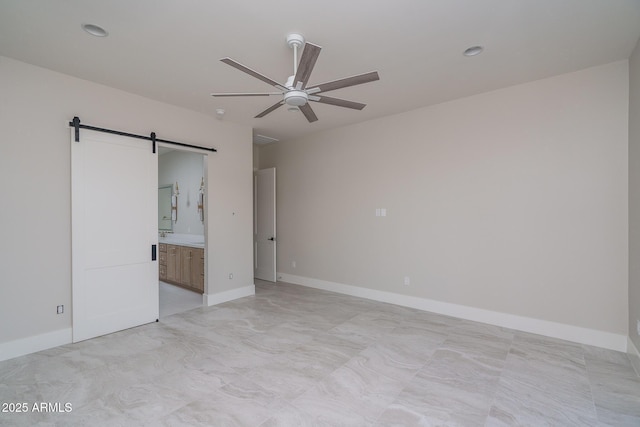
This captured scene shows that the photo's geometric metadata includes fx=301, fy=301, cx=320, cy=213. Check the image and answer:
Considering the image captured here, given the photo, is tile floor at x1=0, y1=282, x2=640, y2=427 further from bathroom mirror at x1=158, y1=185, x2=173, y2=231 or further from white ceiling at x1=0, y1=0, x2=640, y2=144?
bathroom mirror at x1=158, y1=185, x2=173, y2=231

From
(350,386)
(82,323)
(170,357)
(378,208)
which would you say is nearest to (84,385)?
(170,357)

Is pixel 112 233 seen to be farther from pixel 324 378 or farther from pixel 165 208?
pixel 165 208

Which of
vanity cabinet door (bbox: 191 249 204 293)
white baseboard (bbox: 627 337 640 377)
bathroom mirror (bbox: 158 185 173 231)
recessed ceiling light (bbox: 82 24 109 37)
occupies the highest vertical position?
recessed ceiling light (bbox: 82 24 109 37)

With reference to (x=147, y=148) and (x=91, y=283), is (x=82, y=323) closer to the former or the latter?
(x=91, y=283)

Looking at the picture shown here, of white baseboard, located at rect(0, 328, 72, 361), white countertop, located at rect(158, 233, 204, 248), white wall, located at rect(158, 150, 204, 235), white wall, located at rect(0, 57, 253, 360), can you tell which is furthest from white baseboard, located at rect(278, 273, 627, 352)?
white wall, located at rect(0, 57, 253, 360)

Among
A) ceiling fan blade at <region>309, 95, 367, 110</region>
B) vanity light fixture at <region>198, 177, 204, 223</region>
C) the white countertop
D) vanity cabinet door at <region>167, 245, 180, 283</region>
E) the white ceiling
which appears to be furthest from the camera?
vanity light fixture at <region>198, 177, 204, 223</region>

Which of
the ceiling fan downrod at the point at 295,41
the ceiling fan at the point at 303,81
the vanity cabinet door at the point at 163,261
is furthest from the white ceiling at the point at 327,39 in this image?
the vanity cabinet door at the point at 163,261

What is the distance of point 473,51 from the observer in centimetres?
284

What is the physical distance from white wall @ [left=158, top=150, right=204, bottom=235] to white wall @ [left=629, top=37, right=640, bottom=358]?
6.43m

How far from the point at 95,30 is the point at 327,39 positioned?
1922mm

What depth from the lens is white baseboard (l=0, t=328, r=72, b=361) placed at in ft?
9.55

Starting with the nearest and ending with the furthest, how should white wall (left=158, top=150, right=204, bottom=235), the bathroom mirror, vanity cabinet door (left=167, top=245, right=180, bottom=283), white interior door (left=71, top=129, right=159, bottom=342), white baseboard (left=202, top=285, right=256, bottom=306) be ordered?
white interior door (left=71, top=129, right=159, bottom=342) → white baseboard (left=202, top=285, right=256, bottom=306) → vanity cabinet door (left=167, top=245, right=180, bottom=283) → white wall (left=158, top=150, right=204, bottom=235) → the bathroom mirror

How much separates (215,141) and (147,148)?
3.46 feet

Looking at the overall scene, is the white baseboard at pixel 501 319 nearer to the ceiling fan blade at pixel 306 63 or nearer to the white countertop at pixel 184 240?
the white countertop at pixel 184 240
